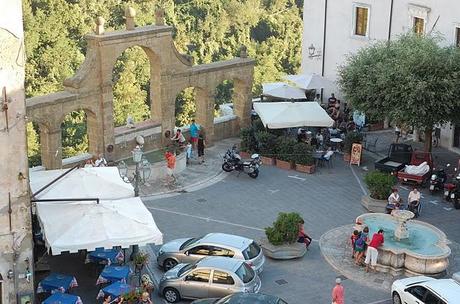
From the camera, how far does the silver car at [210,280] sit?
20844 millimetres

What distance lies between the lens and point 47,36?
51.3 metres

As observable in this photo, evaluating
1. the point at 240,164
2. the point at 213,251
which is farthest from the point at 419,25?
the point at 213,251

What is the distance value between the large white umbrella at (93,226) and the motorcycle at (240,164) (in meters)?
9.99

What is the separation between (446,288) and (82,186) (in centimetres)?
1051

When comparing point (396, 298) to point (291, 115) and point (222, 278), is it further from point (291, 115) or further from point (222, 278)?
point (291, 115)

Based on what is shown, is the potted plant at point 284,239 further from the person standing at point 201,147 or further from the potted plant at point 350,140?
the potted plant at point 350,140

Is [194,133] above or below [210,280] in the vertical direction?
above

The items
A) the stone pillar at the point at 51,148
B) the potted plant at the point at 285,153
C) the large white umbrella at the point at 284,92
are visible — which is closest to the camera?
the stone pillar at the point at 51,148

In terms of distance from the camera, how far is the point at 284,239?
2442cm

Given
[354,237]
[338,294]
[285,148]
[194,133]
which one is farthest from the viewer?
[194,133]

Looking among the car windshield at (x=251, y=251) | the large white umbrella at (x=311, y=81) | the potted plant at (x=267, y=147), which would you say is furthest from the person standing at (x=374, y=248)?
the large white umbrella at (x=311, y=81)

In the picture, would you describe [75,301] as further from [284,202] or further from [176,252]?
[284,202]

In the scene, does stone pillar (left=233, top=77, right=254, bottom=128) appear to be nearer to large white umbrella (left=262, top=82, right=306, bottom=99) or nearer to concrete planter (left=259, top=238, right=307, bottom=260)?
large white umbrella (left=262, top=82, right=306, bottom=99)

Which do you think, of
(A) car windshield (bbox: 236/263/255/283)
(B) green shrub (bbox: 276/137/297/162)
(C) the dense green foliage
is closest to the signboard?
(B) green shrub (bbox: 276/137/297/162)
